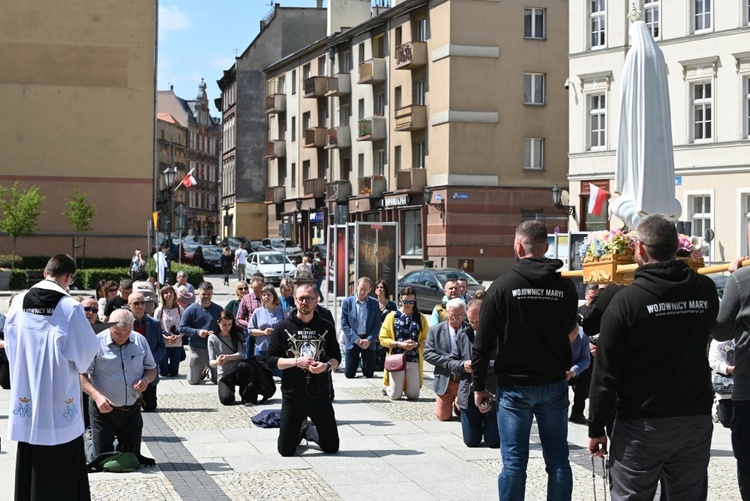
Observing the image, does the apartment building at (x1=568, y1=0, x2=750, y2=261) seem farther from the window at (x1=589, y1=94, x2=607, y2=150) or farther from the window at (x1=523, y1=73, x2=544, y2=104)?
the window at (x1=523, y1=73, x2=544, y2=104)

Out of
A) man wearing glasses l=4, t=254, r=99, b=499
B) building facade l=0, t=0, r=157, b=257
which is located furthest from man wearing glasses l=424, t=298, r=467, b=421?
building facade l=0, t=0, r=157, b=257

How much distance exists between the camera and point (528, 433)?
22.6ft

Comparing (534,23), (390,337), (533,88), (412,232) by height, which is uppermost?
(534,23)

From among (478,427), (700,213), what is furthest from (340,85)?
(478,427)

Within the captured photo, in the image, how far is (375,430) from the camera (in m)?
12.4

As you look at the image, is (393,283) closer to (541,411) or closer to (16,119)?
(541,411)

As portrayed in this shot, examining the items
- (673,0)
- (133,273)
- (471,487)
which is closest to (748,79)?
(673,0)

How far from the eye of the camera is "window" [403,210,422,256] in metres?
52.5

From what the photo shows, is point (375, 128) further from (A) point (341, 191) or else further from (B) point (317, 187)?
(B) point (317, 187)

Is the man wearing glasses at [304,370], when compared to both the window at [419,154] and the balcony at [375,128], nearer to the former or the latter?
the window at [419,154]

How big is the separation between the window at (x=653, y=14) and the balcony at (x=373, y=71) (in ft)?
60.8

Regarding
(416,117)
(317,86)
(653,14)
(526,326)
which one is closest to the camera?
(526,326)

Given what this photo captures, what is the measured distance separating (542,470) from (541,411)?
10.6ft

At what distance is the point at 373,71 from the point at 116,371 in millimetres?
47362
